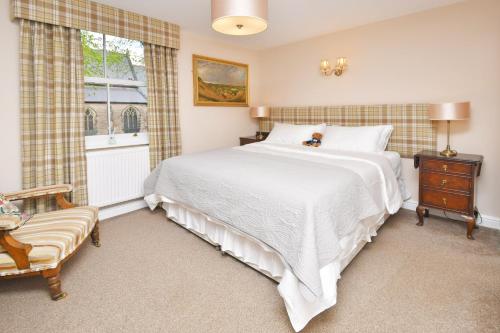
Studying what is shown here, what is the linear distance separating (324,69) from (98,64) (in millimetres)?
2944

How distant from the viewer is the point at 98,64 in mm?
3205

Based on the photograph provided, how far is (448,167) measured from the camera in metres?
2.73

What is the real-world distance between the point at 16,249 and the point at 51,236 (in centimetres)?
22

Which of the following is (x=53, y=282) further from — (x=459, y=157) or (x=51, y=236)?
(x=459, y=157)

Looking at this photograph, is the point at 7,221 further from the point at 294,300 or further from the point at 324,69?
the point at 324,69

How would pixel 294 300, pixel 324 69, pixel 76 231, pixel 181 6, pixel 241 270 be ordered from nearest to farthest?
pixel 294 300
pixel 76 231
pixel 241 270
pixel 181 6
pixel 324 69

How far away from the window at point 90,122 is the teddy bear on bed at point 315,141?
103 inches

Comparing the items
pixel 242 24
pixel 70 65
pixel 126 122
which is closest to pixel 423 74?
pixel 242 24

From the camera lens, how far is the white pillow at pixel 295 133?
12.6 ft

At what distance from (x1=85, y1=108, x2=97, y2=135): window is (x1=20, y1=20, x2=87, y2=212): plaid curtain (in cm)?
25

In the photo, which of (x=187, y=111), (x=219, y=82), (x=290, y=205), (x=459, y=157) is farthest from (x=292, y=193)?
(x=219, y=82)

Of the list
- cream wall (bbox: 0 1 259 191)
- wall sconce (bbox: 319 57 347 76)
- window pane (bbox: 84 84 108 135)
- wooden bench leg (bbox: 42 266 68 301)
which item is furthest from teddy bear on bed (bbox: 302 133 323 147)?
wooden bench leg (bbox: 42 266 68 301)

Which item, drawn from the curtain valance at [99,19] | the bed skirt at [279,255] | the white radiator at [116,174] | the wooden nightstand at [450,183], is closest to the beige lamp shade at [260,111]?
the curtain valance at [99,19]

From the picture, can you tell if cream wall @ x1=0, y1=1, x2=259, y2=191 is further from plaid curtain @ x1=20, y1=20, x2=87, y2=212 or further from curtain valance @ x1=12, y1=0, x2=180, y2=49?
curtain valance @ x1=12, y1=0, x2=180, y2=49
